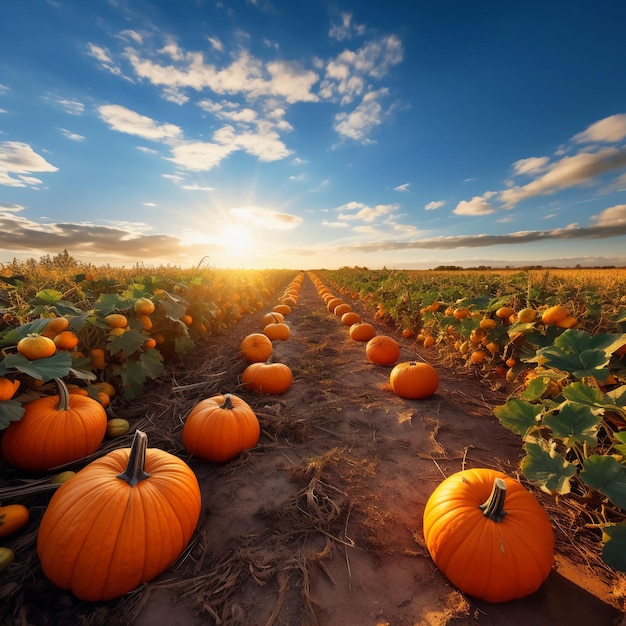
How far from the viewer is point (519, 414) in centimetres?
271

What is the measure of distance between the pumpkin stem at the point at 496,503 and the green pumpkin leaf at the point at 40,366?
308cm

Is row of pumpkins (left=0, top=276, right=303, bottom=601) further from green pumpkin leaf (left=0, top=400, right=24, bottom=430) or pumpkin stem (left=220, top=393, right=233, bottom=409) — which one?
pumpkin stem (left=220, top=393, right=233, bottom=409)

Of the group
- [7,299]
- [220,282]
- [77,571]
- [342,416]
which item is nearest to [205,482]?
[77,571]

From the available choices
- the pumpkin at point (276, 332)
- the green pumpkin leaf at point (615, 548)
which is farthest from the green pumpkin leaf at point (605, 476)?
the pumpkin at point (276, 332)

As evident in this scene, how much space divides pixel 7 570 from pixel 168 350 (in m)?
4.00

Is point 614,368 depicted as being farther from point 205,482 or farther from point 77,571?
point 77,571

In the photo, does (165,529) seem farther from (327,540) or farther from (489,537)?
(489,537)

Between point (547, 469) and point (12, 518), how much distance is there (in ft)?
11.6

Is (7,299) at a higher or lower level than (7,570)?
higher

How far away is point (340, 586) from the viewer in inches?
80.8


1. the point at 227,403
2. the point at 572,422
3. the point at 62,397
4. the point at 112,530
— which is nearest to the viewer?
the point at 112,530

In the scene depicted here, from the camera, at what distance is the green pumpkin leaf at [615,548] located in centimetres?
174

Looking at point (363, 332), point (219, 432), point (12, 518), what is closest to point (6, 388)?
point (12, 518)

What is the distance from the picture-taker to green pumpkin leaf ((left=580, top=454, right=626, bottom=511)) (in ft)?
6.07
